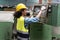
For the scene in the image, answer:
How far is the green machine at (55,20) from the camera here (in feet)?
11.9

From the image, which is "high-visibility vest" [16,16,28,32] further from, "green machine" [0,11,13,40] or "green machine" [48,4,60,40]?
"green machine" [48,4,60,40]

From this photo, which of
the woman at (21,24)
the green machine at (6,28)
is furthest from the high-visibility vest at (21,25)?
the green machine at (6,28)

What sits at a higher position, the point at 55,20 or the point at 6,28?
the point at 55,20

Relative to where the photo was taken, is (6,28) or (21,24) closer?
(21,24)

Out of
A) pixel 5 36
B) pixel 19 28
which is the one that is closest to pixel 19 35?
pixel 19 28

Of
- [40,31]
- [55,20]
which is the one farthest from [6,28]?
[55,20]

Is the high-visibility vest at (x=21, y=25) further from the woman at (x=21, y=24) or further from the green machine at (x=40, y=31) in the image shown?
the green machine at (x=40, y=31)

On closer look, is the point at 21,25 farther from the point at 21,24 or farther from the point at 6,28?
the point at 6,28

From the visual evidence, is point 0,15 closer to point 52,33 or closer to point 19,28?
point 19,28

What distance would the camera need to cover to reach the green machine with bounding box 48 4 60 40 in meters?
3.62

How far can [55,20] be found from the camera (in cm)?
365

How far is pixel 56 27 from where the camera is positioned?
145 inches

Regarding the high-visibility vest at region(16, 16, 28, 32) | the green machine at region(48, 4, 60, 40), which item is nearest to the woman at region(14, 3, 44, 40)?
the high-visibility vest at region(16, 16, 28, 32)

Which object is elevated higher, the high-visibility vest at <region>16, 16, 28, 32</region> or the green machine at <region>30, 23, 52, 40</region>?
the high-visibility vest at <region>16, 16, 28, 32</region>
